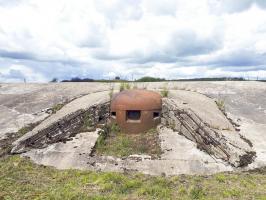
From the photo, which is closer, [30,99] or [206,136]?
[206,136]

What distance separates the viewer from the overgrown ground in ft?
21.7

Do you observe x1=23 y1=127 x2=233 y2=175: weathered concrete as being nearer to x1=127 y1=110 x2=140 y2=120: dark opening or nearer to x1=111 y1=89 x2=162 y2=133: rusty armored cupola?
x1=111 y1=89 x2=162 y2=133: rusty armored cupola

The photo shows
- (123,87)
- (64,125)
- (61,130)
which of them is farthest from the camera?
(123,87)

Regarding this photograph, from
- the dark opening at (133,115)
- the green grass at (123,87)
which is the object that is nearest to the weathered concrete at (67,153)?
the dark opening at (133,115)

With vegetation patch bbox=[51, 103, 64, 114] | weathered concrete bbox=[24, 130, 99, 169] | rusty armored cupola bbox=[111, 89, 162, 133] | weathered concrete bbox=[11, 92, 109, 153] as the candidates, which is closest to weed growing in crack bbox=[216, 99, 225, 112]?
rusty armored cupola bbox=[111, 89, 162, 133]

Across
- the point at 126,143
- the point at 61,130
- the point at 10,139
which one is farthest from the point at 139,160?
Answer: the point at 10,139

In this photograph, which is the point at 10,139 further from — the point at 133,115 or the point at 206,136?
the point at 206,136

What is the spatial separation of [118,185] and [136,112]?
321 cm

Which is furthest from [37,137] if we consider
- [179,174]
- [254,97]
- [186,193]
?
[254,97]

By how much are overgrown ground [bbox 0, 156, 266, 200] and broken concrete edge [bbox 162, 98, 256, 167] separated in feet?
2.00

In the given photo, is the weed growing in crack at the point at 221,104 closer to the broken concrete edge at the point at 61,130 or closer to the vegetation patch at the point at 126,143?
the vegetation patch at the point at 126,143

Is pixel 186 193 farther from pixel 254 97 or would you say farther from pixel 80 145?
pixel 254 97

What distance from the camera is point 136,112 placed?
1003 cm

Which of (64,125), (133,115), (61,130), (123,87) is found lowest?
(61,130)
